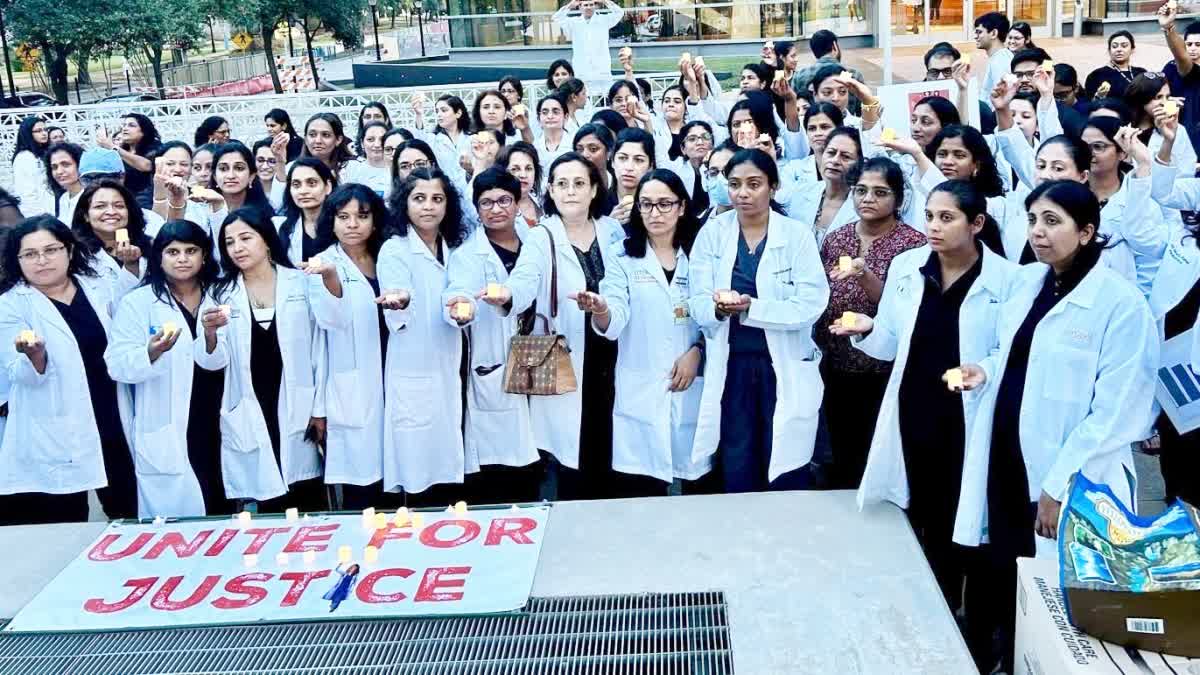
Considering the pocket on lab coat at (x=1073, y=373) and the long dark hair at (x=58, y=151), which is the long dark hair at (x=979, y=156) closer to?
the pocket on lab coat at (x=1073, y=373)

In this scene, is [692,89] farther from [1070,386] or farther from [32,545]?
[32,545]

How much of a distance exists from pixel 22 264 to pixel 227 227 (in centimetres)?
80

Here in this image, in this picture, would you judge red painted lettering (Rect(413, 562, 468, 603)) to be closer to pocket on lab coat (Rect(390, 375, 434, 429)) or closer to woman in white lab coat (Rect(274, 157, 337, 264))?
pocket on lab coat (Rect(390, 375, 434, 429))

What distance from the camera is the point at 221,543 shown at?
134 inches

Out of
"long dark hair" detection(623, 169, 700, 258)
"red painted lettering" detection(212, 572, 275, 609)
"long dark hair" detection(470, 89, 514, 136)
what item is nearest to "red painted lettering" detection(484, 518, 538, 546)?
"red painted lettering" detection(212, 572, 275, 609)

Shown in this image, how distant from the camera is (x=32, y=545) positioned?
3.46m

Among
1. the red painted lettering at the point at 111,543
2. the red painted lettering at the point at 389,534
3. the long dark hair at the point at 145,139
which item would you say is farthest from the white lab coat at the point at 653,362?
the long dark hair at the point at 145,139

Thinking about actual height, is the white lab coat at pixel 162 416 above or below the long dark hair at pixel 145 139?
below

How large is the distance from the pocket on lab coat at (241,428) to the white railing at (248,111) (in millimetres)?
9742

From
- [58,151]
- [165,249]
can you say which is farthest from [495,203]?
[58,151]

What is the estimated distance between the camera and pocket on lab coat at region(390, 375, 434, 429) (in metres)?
4.77

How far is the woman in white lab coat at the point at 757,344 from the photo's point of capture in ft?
14.8

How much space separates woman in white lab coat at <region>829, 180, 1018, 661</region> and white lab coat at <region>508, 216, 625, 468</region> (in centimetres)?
132

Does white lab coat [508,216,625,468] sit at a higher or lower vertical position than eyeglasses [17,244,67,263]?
lower
